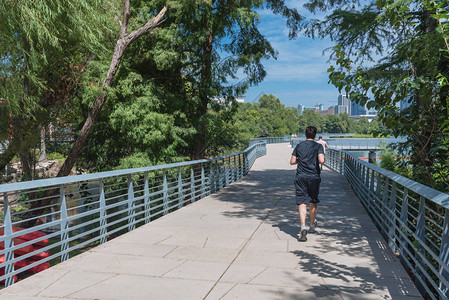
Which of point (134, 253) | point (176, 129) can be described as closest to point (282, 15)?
point (176, 129)

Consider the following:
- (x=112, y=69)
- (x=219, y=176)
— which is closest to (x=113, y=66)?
(x=112, y=69)

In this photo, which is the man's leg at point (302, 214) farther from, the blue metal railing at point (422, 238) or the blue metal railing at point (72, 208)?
the blue metal railing at point (72, 208)

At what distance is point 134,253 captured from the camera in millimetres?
5703

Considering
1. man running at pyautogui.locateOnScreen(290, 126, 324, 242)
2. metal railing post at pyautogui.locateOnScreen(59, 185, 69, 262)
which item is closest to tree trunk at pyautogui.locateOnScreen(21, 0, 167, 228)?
metal railing post at pyautogui.locateOnScreen(59, 185, 69, 262)

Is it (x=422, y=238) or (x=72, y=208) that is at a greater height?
(x=72, y=208)

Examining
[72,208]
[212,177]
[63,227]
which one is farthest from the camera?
[212,177]

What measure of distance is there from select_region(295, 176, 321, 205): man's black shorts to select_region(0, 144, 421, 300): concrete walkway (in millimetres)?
626

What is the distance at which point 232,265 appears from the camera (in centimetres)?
511

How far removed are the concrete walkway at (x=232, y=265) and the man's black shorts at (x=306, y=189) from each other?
0.63 m

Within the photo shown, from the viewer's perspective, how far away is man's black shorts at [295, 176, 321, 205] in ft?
21.6

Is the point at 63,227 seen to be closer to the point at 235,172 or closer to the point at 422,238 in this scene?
the point at 422,238

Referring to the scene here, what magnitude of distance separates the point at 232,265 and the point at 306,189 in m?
2.12

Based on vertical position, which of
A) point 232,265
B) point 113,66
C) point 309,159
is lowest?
point 232,265

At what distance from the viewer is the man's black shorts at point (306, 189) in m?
6.59
